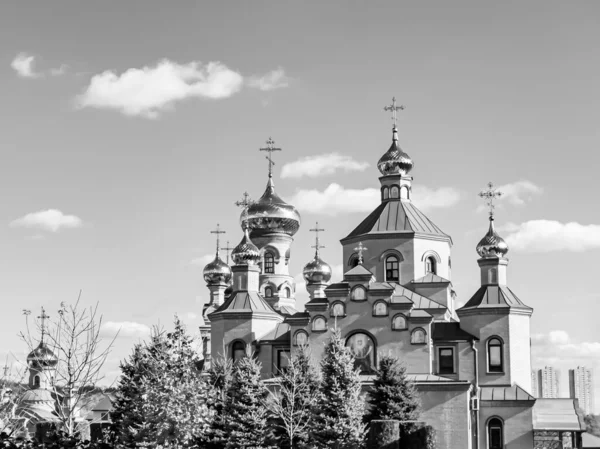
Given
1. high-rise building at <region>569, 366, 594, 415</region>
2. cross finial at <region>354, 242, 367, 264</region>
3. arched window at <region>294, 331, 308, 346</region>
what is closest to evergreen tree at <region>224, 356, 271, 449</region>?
arched window at <region>294, 331, 308, 346</region>

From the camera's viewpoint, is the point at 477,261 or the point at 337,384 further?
the point at 477,261

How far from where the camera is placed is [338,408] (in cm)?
3064

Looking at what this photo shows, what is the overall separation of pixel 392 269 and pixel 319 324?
5.31m

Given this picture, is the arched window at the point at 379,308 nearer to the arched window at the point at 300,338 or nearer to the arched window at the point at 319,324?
the arched window at the point at 319,324

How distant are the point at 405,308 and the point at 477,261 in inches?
206

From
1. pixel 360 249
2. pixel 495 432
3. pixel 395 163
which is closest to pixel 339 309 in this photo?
pixel 360 249

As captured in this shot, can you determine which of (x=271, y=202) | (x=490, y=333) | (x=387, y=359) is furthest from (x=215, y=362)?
(x=271, y=202)

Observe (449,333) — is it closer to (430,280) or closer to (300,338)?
(430,280)

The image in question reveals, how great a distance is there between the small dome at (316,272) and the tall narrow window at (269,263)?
184 inches

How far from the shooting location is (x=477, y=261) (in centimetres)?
4022

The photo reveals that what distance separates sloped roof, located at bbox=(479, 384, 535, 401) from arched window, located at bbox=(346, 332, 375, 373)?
4.88 m

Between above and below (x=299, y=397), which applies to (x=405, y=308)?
above

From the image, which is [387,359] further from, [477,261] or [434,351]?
[477,261]

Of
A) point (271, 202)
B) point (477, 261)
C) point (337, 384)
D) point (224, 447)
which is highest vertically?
point (271, 202)
